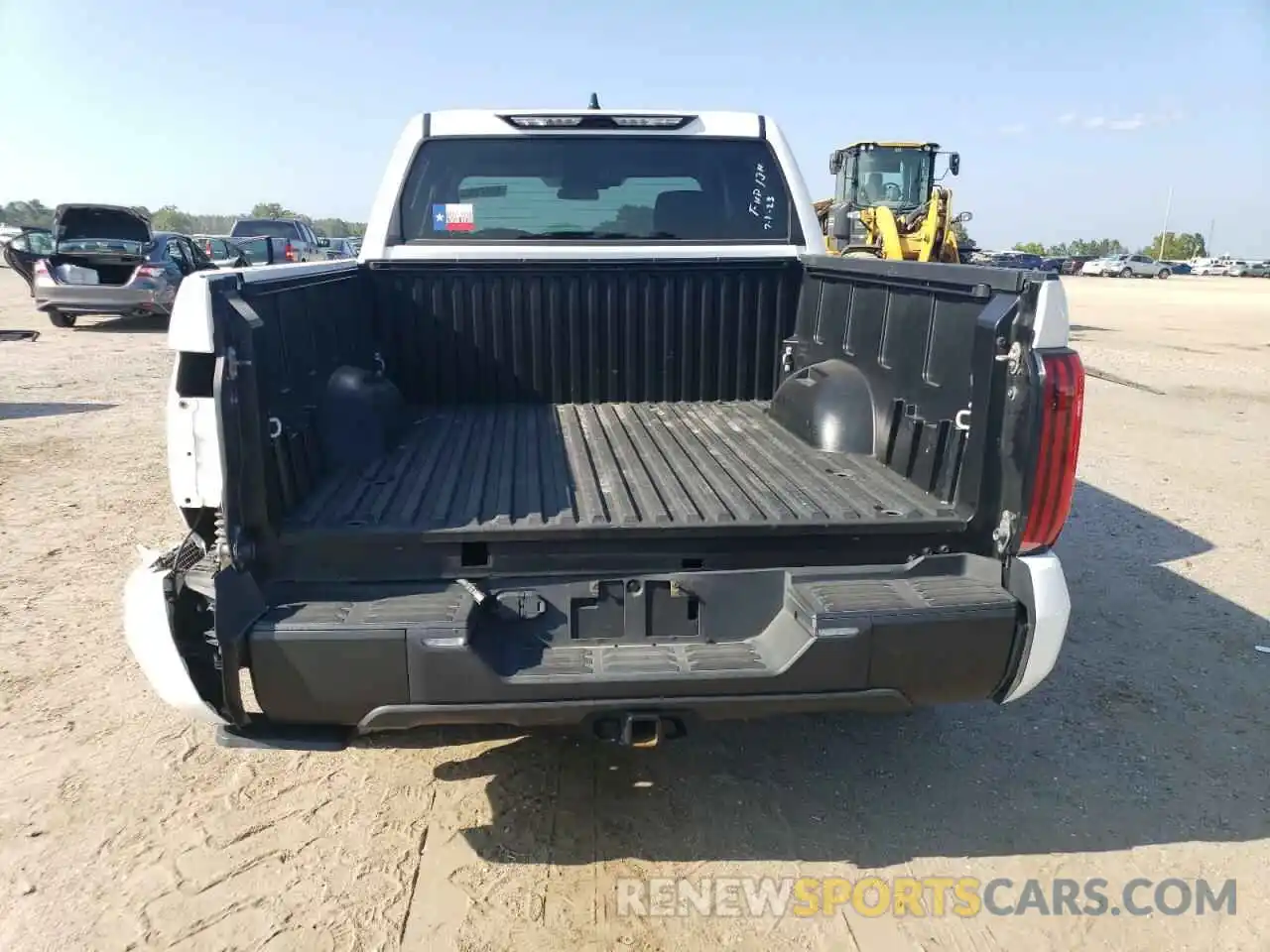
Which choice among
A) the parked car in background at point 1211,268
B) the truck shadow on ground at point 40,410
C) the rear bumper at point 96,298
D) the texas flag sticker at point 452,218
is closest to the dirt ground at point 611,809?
the texas flag sticker at point 452,218

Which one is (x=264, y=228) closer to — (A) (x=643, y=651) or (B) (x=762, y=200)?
(B) (x=762, y=200)

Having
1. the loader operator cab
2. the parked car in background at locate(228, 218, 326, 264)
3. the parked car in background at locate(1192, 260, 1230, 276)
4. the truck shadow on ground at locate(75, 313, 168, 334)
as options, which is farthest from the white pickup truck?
the parked car in background at locate(1192, 260, 1230, 276)

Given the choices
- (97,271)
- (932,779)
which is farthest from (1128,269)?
(932,779)

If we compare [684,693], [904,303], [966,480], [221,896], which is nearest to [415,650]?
[684,693]

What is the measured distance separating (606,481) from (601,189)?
199 centimetres

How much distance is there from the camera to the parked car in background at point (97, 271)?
50.2ft

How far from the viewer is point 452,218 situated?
14.4 ft

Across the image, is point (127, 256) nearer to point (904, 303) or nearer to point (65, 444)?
point (65, 444)

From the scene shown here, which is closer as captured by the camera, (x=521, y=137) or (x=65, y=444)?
(x=521, y=137)

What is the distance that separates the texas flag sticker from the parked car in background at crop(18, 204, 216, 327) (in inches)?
518

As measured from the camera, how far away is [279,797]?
314cm

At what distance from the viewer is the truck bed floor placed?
2.68 metres

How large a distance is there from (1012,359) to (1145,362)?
1444cm

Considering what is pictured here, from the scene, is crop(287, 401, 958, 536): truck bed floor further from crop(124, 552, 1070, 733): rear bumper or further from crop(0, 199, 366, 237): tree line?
crop(0, 199, 366, 237): tree line
